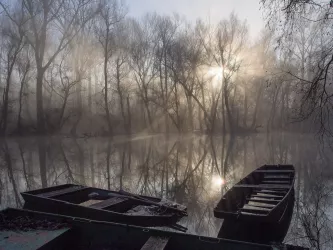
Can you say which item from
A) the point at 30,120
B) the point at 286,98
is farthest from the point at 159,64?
the point at 286,98

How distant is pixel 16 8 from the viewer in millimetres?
31406

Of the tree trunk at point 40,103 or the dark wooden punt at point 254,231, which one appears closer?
the dark wooden punt at point 254,231

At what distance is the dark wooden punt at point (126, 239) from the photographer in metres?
4.03

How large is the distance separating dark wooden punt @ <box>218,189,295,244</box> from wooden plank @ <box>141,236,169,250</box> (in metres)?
2.12

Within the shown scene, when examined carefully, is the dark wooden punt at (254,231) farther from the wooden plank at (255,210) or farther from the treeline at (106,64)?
the treeline at (106,64)

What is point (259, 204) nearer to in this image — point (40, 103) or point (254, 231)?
point (254, 231)

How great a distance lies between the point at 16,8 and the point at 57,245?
33506 millimetres

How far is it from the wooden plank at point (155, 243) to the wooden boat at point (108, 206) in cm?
181

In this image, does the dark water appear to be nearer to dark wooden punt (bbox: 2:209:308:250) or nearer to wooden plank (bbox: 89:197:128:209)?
wooden plank (bbox: 89:197:128:209)

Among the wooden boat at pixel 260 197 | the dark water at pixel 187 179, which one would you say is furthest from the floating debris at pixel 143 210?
the wooden boat at pixel 260 197

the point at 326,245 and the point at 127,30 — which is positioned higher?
the point at 127,30

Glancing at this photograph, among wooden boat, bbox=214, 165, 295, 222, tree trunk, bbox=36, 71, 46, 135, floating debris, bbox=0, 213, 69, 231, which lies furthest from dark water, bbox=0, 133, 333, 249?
tree trunk, bbox=36, 71, 46, 135

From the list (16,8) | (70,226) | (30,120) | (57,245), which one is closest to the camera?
(57,245)

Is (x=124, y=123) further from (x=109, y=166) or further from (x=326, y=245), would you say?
(x=326, y=245)
